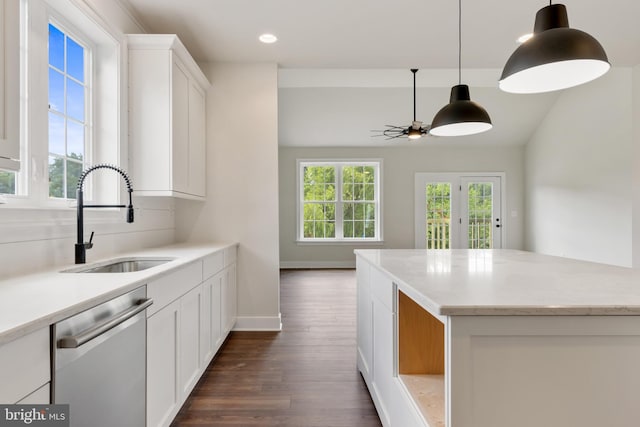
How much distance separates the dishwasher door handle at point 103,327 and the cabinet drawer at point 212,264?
89cm

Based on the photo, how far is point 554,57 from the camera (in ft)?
4.29

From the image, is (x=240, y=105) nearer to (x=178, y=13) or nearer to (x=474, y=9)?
(x=178, y=13)

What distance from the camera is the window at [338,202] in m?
7.60

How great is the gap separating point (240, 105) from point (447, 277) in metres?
2.81

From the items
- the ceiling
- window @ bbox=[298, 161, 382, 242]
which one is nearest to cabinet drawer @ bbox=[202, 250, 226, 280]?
the ceiling

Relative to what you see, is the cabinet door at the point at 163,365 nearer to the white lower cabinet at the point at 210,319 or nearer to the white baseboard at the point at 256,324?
the white lower cabinet at the point at 210,319

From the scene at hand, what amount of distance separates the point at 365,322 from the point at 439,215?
5.75 meters

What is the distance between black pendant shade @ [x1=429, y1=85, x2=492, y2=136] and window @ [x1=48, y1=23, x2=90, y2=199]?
7.50 ft

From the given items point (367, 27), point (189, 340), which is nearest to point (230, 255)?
point (189, 340)

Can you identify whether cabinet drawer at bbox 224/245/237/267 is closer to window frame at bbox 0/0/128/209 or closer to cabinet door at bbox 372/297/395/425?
window frame at bbox 0/0/128/209

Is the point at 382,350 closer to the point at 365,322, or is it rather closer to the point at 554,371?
the point at 365,322

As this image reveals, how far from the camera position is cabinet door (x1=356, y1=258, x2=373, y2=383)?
2.16 m

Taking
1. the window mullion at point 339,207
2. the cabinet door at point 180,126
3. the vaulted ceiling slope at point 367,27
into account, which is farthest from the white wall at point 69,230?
the window mullion at point 339,207

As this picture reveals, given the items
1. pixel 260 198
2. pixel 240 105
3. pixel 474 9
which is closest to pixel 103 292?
pixel 260 198
